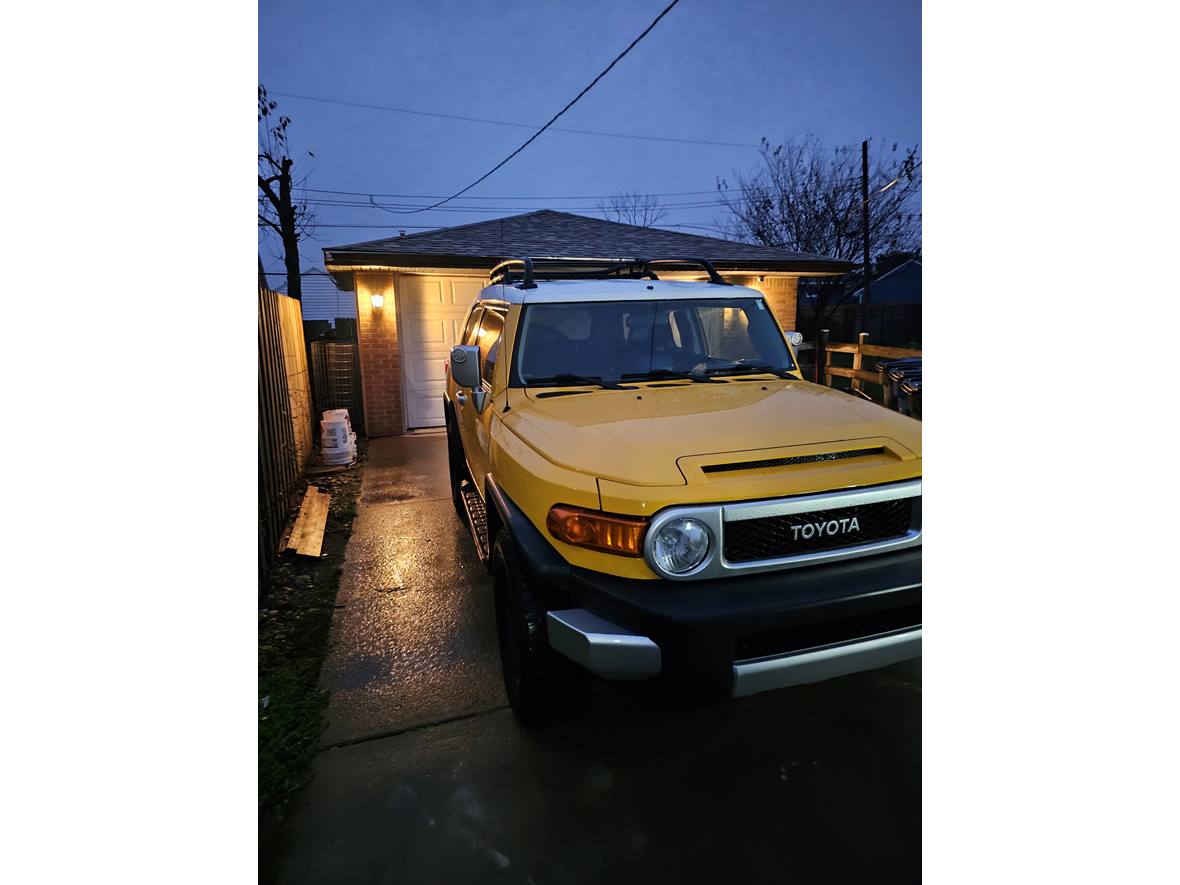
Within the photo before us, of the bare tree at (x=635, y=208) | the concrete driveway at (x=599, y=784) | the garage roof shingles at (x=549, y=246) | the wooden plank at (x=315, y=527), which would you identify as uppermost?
the bare tree at (x=635, y=208)

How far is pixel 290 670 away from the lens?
10.4 feet

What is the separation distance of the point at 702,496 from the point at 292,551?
3.93 m

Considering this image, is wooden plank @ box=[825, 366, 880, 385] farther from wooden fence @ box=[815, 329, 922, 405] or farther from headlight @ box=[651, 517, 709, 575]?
headlight @ box=[651, 517, 709, 575]

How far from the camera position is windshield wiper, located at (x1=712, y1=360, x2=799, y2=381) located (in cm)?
335

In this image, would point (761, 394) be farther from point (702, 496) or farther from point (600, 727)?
point (600, 727)

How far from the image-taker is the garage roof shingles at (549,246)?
852 centimetres

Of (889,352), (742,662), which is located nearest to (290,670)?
(742,662)

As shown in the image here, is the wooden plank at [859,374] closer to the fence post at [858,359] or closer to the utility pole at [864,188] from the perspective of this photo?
the fence post at [858,359]

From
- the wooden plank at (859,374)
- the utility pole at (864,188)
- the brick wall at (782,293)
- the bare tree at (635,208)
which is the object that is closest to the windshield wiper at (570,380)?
the wooden plank at (859,374)

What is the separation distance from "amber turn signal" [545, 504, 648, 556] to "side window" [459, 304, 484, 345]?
9.22ft

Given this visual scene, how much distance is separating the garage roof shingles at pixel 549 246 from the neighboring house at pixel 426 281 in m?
0.02
